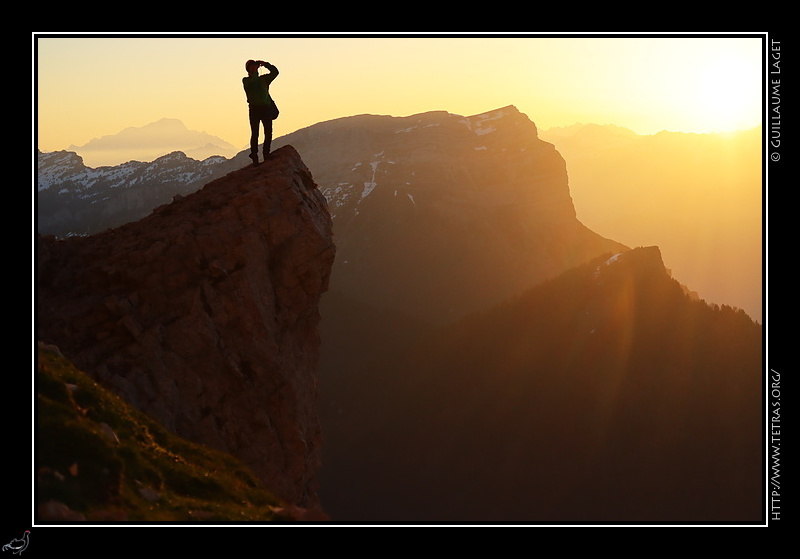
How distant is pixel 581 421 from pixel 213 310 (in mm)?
62293

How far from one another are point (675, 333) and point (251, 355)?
69.0 metres

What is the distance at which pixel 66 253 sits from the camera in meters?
28.0

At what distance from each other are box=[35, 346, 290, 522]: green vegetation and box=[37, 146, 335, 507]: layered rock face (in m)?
5.17

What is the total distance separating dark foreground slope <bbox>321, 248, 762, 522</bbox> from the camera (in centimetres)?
7606

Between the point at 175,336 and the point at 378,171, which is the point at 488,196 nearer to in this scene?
the point at 378,171

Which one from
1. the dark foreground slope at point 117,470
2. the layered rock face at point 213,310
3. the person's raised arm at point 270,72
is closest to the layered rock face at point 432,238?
the layered rock face at point 213,310

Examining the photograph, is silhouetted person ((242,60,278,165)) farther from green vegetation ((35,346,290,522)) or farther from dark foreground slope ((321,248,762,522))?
dark foreground slope ((321,248,762,522))

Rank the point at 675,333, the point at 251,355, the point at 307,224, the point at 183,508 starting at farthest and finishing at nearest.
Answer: the point at 675,333 < the point at 307,224 < the point at 251,355 < the point at 183,508

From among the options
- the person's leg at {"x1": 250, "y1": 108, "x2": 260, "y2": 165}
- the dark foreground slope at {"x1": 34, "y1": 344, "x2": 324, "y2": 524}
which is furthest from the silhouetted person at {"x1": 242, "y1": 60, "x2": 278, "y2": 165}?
the dark foreground slope at {"x1": 34, "y1": 344, "x2": 324, "y2": 524}

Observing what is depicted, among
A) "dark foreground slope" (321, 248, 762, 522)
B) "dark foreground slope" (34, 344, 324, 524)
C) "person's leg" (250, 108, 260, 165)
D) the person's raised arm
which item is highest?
the person's raised arm

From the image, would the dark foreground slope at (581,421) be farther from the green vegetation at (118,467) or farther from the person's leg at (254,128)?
the green vegetation at (118,467)

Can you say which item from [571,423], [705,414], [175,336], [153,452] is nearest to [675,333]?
[705,414]
